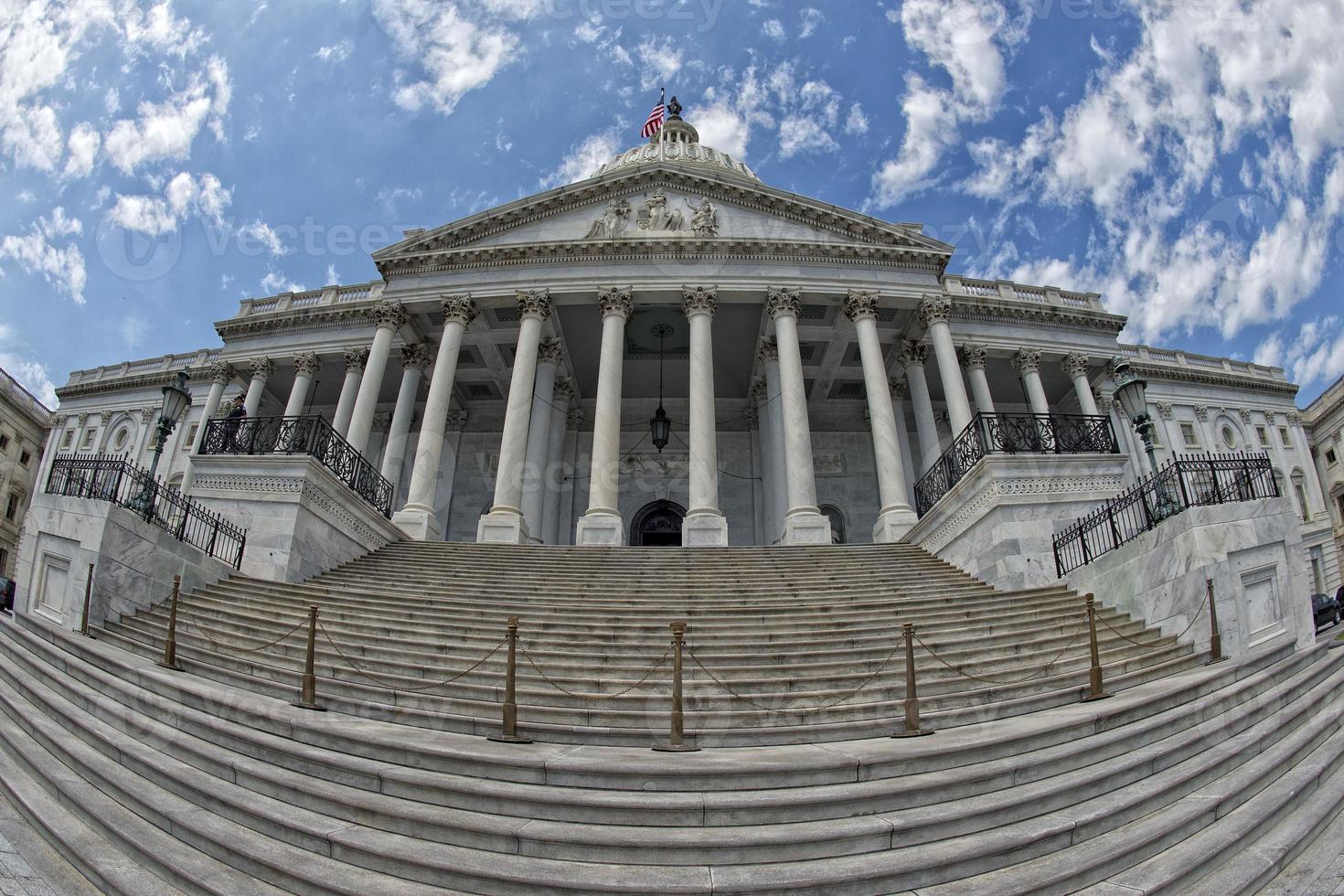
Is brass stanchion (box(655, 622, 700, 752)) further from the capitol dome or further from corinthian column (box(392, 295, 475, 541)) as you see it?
the capitol dome

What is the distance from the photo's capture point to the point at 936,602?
1162 centimetres

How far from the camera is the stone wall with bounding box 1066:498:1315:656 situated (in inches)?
363

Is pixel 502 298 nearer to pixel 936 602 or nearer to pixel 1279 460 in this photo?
pixel 936 602

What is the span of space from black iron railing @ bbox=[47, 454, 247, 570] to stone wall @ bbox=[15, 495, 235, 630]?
351mm

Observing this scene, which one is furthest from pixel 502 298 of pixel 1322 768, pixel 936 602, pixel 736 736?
pixel 1322 768

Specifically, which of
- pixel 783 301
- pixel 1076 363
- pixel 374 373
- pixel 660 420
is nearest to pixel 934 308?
pixel 783 301

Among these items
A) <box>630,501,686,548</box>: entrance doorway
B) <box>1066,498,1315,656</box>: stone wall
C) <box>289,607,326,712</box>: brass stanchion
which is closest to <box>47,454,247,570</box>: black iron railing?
<box>289,607,326,712</box>: brass stanchion

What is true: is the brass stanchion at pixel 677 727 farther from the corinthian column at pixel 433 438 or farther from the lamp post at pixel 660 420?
the corinthian column at pixel 433 438

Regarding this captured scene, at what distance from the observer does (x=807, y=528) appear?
19.0 metres

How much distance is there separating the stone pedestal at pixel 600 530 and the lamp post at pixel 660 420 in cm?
351

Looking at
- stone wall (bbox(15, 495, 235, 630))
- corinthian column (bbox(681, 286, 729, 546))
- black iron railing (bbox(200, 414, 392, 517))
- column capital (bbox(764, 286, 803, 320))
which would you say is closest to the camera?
stone wall (bbox(15, 495, 235, 630))

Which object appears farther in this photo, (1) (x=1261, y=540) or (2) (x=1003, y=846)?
(1) (x=1261, y=540)

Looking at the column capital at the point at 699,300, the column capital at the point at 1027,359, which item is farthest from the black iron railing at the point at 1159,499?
the column capital at the point at 1027,359

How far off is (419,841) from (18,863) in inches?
105
